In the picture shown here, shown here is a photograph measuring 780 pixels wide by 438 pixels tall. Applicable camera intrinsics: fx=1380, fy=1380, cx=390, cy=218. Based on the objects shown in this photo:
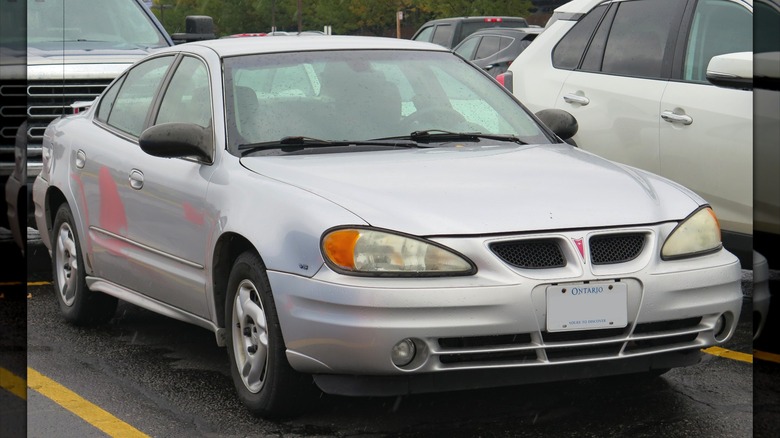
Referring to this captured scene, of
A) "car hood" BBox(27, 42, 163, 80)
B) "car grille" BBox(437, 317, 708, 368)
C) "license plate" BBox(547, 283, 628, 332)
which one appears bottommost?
"car grille" BBox(437, 317, 708, 368)

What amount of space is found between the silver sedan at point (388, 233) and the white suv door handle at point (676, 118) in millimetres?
1032

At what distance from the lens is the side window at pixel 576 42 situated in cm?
843

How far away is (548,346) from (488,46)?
19.0 m

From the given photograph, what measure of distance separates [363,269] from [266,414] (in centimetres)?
77

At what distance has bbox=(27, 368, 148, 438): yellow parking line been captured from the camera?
5055mm

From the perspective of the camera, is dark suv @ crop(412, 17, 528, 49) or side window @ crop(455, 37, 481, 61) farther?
dark suv @ crop(412, 17, 528, 49)

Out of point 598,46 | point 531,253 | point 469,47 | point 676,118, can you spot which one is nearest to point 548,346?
point 531,253

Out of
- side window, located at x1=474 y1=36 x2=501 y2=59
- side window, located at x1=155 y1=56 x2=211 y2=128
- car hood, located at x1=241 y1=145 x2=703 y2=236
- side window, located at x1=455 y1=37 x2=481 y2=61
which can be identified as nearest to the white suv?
car hood, located at x1=241 y1=145 x2=703 y2=236

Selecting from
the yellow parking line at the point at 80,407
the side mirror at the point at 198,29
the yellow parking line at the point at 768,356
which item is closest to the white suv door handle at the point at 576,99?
the yellow parking line at the point at 80,407

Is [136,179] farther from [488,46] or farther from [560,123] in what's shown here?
[488,46]

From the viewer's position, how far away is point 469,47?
24.0 metres

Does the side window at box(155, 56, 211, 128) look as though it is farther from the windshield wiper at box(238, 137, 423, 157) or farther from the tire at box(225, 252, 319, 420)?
the tire at box(225, 252, 319, 420)

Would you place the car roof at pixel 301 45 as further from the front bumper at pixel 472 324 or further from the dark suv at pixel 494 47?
the dark suv at pixel 494 47

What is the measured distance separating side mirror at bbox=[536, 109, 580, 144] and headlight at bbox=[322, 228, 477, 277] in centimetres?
204
